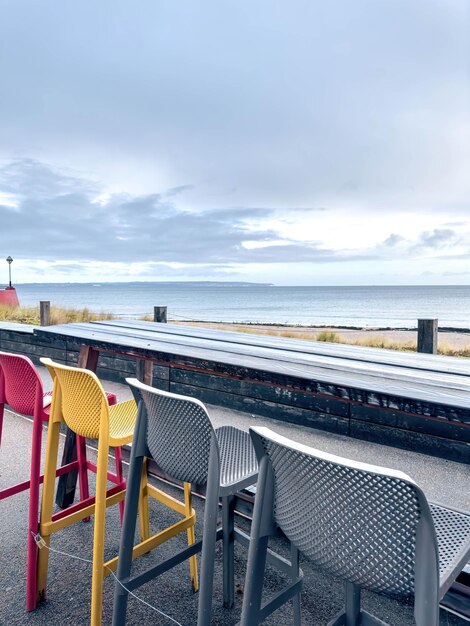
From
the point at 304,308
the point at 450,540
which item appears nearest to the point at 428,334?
the point at 450,540

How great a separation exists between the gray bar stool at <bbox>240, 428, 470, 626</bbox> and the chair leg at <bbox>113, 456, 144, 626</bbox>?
1.64 ft

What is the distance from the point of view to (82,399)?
1.47m

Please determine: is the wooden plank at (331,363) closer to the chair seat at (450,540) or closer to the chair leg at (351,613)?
the chair seat at (450,540)

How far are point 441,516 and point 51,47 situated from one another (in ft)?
34.0

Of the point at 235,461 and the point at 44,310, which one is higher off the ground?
the point at 44,310

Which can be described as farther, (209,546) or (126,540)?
(126,540)

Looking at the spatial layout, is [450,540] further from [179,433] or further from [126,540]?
[126,540]

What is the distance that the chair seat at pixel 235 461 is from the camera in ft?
4.15

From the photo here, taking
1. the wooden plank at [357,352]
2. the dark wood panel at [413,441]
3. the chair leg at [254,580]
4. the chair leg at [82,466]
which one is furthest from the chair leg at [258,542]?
the dark wood panel at [413,441]

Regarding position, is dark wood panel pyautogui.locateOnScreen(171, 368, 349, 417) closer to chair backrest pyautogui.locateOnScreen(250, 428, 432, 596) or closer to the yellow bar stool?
the yellow bar stool

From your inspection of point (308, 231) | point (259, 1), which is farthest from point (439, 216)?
point (259, 1)

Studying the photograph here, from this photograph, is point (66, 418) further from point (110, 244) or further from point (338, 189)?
point (110, 244)

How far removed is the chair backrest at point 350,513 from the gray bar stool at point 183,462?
290 millimetres

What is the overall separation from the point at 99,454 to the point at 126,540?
10.5 inches
